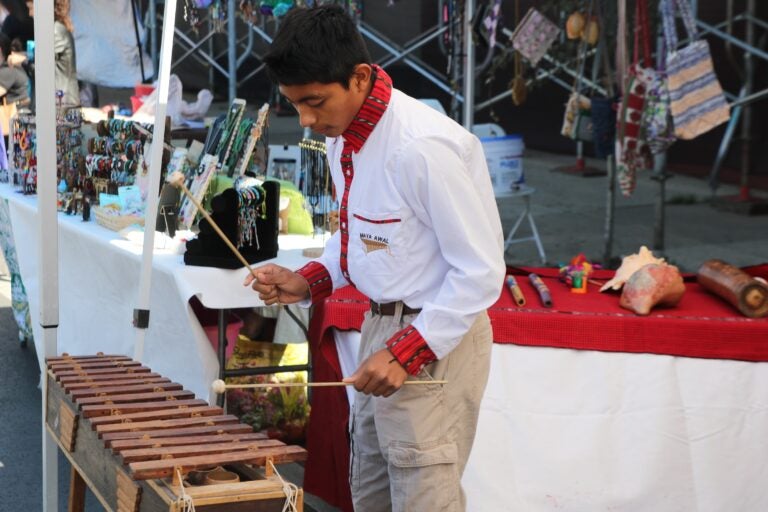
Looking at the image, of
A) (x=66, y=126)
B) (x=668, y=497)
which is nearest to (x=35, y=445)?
(x=66, y=126)

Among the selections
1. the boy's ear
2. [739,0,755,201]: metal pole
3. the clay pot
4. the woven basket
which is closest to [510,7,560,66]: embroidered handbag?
the clay pot

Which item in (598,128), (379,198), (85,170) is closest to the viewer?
(379,198)

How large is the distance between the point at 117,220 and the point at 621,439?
2.25 meters

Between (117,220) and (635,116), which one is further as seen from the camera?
(635,116)

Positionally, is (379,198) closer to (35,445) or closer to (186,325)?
(186,325)

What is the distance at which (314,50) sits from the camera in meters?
2.23

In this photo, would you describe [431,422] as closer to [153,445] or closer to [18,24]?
[153,445]

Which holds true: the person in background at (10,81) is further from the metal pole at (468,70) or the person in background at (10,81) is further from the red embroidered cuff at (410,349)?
the red embroidered cuff at (410,349)

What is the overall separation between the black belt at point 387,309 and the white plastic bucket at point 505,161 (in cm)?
392

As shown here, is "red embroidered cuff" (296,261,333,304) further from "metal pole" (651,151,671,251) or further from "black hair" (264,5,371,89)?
"metal pole" (651,151,671,251)

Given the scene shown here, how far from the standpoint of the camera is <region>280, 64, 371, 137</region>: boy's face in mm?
2283

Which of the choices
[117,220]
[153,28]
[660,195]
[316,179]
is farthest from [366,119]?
[153,28]

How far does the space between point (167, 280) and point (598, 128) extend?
10.1ft

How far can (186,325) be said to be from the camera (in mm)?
4020
